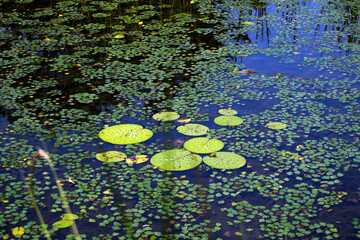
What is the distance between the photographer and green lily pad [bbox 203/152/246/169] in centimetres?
306

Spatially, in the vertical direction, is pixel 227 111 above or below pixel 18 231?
above

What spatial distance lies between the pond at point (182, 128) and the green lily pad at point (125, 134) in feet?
0.06

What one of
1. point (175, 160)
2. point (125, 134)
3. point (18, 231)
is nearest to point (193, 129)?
point (175, 160)

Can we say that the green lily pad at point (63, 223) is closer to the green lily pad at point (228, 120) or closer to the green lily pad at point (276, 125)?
the green lily pad at point (228, 120)

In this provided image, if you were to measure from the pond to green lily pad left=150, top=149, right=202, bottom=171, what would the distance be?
0.01 metres

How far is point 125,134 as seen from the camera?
3.48 m

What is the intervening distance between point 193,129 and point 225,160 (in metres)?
0.53

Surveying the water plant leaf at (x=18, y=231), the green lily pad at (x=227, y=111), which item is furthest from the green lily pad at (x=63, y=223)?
the green lily pad at (x=227, y=111)

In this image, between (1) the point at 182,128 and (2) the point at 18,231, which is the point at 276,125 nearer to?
(1) the point at 182,128

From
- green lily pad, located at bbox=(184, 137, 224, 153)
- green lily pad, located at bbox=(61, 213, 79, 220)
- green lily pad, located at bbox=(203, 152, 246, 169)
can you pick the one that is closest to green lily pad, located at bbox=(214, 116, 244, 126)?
green lily pad, located at bbox=(184, 137, 224, 153)

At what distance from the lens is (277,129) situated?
350cm

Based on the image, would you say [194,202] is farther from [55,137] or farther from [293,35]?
[293,35]

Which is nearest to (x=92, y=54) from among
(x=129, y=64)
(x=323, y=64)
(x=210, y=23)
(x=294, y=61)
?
(x=129, y=64)

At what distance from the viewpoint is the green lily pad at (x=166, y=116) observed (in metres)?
3.73
